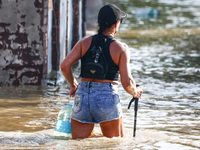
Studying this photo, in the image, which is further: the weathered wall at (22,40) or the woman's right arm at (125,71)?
the weathered wall at (22,40)

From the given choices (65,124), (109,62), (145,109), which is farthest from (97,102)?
(145,109)

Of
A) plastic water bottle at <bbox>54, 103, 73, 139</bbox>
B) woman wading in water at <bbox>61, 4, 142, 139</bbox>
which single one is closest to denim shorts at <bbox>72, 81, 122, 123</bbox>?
woman wading in water at <bbox>61, 4, 142, 139</bbox>

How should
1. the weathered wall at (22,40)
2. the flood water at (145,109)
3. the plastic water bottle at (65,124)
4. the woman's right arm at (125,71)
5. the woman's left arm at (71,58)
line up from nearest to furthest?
the woman's right arm at (125,71), the woman's left arm at (71,58), the plastic water bottle at (65,124), the flood water at (145,109), the weathered wall at (22,40)

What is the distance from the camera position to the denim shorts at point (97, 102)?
228 inches

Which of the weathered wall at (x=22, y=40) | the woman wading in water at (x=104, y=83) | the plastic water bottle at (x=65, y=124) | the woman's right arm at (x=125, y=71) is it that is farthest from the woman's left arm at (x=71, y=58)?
the weathered wall at (x=22, y=40)

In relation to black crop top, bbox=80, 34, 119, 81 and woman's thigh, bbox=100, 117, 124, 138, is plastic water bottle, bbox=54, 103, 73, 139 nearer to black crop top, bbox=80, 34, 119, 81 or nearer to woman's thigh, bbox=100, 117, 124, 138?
woman's thigh, bbox=100, 117, 124, 138

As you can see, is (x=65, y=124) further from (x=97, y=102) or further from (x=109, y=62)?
(x=109, y=62)

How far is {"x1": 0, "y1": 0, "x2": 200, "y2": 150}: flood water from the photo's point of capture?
21.3 feet

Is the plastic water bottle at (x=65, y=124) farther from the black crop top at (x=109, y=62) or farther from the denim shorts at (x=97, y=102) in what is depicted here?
the black crop top at (x=109, y=62)

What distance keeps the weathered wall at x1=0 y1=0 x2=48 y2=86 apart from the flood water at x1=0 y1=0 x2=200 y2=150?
33 centimetres

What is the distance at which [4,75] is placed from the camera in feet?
34.8

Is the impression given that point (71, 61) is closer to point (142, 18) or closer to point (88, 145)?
point (88, 145)

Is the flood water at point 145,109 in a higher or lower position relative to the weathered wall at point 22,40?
lower

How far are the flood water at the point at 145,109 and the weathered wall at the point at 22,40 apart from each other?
33cm
